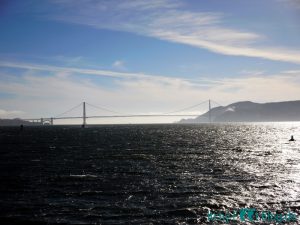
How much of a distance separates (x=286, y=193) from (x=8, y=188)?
2710cm

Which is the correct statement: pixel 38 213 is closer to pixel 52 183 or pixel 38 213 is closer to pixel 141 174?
pixel 52 183

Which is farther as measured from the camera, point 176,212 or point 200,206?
point 200,206

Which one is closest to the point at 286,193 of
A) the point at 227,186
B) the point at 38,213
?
the point at 227,186

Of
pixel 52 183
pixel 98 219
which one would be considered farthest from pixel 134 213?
pixel 52 183

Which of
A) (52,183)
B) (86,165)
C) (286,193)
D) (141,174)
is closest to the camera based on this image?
(286,193)

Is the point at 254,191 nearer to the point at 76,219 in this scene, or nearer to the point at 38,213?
the point at 76,219

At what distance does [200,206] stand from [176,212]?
2.76 m

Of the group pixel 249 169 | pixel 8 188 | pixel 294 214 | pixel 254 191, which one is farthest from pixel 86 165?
pixel 294 214

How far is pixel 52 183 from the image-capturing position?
3844cm

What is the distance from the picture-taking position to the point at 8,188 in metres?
36.1

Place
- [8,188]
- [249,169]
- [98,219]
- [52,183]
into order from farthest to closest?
[249,169] → [52,183] → [8,188] → [98,219]

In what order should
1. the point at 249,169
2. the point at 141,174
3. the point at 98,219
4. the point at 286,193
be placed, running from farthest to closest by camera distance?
1. the point at 249,169
2. the point at 141,174
3. the point at 286,193
4. the point at 98,219

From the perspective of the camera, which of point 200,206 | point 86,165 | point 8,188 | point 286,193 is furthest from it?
point 86,165

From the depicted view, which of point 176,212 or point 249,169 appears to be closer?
point 176,212
